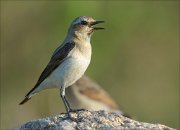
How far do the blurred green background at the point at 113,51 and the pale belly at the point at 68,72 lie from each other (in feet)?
20.4

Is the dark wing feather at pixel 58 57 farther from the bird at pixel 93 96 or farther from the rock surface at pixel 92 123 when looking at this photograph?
the bird at pixel 93 96

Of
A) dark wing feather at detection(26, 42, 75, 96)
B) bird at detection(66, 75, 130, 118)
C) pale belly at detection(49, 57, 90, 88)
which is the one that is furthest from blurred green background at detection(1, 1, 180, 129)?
pale belly at detection(49, 57, 90, 88)

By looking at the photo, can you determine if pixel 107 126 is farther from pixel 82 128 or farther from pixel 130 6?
pixel 130 6

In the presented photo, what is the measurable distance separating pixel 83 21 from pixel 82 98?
597cm

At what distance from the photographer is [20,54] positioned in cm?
1991

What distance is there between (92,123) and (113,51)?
11607 millimetres

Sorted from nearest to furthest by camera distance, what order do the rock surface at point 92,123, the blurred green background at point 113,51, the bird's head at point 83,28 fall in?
the rock surface at point 92,123
the bird's head at point 83,28
the blurred green background at point 113,51

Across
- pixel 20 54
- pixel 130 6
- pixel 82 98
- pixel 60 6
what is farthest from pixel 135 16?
pixel 82 98

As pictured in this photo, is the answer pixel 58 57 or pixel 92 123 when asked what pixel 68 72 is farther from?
pixel 92 123

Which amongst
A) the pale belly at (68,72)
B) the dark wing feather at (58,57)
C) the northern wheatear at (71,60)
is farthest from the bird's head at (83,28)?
the pale belly at (68,72)

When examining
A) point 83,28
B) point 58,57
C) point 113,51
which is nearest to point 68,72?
point 58,57

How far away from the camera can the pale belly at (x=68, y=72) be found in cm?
1111

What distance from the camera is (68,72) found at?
36.7 ft

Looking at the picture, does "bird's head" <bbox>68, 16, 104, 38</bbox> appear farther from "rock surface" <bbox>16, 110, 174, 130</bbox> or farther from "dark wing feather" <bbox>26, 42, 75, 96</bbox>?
"rock surface" <bbox>16, 110, 174, 130</bbox>
